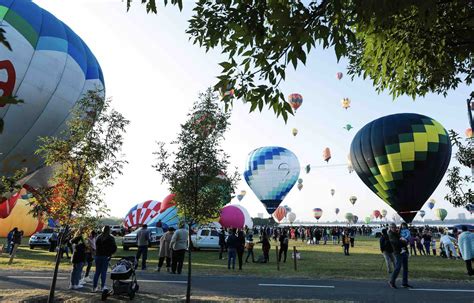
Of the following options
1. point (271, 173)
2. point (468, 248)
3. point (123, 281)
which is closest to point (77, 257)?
point (123, 281)

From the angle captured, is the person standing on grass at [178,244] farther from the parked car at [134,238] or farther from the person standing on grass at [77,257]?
the parked car at [134,238]

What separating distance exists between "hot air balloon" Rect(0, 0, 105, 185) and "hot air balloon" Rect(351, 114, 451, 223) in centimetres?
2101

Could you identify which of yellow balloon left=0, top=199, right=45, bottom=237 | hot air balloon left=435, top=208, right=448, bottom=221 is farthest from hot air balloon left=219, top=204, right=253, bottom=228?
hot air balloon left=435, top=208, right=448, bottom=221

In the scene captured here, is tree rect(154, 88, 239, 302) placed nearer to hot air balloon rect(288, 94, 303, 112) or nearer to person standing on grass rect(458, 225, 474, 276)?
person standing on grass rect(458, 225, 474, 276)

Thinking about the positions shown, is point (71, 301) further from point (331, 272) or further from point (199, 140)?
point (331, 272)

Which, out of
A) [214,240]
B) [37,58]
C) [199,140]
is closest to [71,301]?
[199,140]

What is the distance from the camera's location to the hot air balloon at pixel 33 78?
64.0 ft

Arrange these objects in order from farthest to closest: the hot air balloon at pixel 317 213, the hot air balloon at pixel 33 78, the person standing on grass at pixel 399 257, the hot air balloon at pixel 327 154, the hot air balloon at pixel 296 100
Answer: the hot air balloon at pixel 317 213 < the hot air balloon at pixel 327 154 < the hot air balloon at pixel 296 100 < the hot air balloon at pixel 33 78 < the person standing on grass at pixel 399 257

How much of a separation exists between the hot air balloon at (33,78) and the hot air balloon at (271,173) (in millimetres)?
26357

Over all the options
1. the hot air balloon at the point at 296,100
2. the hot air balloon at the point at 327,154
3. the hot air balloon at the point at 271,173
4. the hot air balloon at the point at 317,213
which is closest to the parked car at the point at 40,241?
the hot air balloon at the point at 271,173

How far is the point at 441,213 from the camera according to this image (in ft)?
284

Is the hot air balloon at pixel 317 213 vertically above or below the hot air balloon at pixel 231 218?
above

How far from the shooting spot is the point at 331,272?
1524 centimetres

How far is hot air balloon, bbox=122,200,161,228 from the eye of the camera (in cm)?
3850
